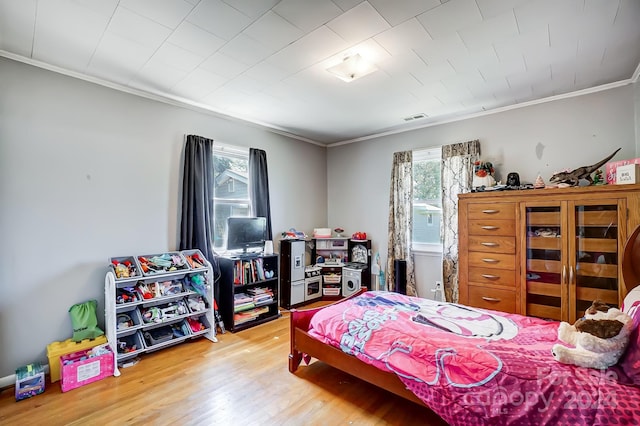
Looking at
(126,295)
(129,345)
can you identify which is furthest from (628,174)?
(129,345)

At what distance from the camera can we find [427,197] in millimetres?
4137

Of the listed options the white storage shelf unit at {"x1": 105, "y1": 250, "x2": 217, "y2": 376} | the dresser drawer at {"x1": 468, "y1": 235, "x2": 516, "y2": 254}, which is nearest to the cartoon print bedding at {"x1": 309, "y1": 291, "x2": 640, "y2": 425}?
the dresser drawer at {"x1": 468, "y1": 235, "x2": 516, "y2": 254}

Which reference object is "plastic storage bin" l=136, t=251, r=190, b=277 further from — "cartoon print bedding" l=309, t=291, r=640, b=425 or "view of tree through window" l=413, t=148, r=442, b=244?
"view of tree through window" l=413, t=148, r=442, b=244

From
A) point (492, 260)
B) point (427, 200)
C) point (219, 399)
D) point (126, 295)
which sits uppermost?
point (427, 200)

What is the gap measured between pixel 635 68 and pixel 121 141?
4906 millimetres

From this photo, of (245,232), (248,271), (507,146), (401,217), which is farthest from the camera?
(401,217)

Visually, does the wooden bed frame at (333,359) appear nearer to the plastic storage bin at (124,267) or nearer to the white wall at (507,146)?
the plastic storage bin at (124,267)

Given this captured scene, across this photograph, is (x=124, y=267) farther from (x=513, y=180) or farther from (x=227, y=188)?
(x=513, y=180)

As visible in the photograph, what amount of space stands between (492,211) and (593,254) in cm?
89

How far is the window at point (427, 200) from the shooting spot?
13.3 ft

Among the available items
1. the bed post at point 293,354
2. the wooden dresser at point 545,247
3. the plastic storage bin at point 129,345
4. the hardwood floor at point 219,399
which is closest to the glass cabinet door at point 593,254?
the wooden dresser at point 545,247

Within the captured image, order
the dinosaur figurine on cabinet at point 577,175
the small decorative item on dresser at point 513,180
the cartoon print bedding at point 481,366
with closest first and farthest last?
1. the cartoon print bedding at point 481,366
2. the dinosaur figurine on cabinet at point 577,175
3. the small decorative item on dresser at point 513,180

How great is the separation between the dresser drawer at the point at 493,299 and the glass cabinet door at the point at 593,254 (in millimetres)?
461

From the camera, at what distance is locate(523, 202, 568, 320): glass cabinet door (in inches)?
108
